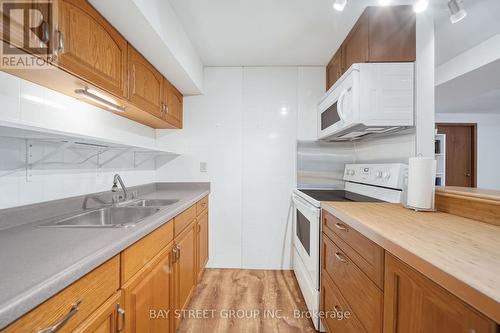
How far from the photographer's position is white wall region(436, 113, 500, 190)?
3322mm

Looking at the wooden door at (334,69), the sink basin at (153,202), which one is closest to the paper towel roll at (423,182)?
the wooden door at (334,69)

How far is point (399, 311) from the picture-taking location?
686 mm

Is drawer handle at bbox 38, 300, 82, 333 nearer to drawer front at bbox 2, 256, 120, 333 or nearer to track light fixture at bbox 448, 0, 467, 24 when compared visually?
drawer front at bbox 2, 256, 120, 333

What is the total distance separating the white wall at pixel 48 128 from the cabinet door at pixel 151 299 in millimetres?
679

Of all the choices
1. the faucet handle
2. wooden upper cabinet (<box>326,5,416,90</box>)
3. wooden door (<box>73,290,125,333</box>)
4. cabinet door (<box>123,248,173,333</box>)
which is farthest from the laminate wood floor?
wooden upper cabinet (<box>326,5,416,90</box>)

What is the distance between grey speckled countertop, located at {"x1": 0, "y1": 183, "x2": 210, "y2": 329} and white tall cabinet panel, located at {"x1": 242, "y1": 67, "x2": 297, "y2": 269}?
1.33 m

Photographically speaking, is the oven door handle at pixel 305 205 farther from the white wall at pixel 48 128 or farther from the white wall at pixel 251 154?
the white wall at pixel 48 128

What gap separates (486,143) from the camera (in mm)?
3531

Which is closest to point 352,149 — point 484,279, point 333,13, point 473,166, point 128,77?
point 333,13

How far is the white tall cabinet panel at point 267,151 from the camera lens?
2.26m

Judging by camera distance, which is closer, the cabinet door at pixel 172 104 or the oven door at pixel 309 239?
the oven door at pixel 309 239

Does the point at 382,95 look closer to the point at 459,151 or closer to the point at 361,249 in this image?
the point at 361,249

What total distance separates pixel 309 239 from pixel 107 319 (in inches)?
53.1

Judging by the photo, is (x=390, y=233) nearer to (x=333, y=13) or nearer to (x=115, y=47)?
(x=333, y=13)
